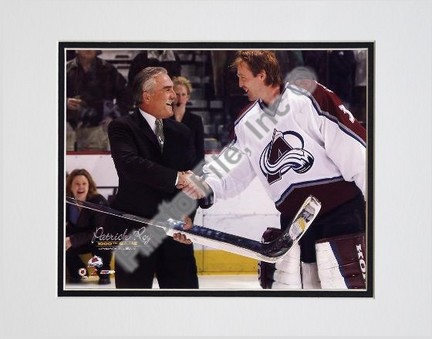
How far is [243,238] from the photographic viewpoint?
5281mm

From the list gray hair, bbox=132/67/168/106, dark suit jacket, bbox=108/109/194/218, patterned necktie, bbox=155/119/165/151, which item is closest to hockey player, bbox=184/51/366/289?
dark suit jacket, bbox=108/109/194/218

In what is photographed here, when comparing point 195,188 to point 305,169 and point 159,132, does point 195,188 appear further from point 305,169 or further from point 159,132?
point 305,169

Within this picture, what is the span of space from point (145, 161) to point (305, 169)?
2.71 feet

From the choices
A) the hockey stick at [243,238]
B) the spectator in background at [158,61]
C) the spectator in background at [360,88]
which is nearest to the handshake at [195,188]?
the hockey stick at [243,238]

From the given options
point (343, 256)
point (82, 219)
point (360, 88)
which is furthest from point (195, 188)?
point (360, 88)

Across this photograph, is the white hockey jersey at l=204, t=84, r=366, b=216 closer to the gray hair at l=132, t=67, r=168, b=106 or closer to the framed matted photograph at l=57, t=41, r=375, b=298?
the framed matted photograph at l=57, t=41, r=375, b=298

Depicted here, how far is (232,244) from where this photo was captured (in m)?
5.27

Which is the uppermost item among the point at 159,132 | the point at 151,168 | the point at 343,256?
the point at 159,132

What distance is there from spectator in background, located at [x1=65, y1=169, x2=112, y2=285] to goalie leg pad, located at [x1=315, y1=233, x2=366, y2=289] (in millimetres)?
A: 1101

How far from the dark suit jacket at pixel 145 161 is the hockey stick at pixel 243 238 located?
0.26ft

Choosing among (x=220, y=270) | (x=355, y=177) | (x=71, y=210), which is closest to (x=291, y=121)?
(x=355, y=177)

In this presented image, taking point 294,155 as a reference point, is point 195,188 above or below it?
below
